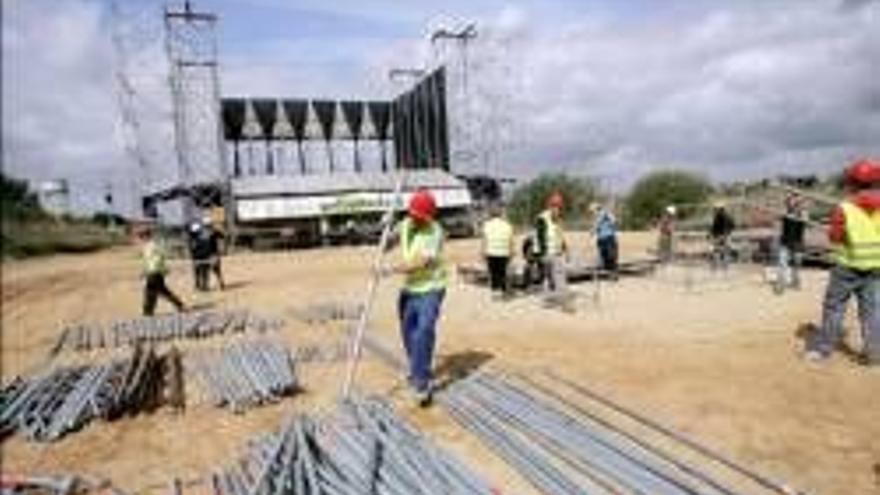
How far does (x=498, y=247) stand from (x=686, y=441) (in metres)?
10.7

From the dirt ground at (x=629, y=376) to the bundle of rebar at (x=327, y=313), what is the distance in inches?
11.5

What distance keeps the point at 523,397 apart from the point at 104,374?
14.4ft

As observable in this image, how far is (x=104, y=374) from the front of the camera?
37.4ft

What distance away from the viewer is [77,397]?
34.8ft

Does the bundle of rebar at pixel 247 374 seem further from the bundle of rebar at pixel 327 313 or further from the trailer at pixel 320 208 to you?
the trailer at pixel 320 208

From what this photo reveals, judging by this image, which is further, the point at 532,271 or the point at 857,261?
the point at 532,271

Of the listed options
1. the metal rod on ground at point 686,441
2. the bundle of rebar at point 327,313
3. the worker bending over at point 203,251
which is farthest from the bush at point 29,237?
the worker bending over at point 203,251

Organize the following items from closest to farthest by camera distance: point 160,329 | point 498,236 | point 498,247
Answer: point 160,329 → point 498,236 → point 498,247

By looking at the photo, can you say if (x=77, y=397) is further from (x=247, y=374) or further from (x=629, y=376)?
(x=629, y=376)

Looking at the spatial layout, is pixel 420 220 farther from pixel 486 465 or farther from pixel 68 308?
pixel 68 308

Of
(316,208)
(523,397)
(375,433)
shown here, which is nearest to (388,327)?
(523,397)

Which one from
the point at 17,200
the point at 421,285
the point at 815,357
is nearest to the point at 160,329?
the point at 421,285

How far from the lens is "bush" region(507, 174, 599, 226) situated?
59594 mm

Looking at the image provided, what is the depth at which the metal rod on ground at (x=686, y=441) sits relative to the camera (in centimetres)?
696
